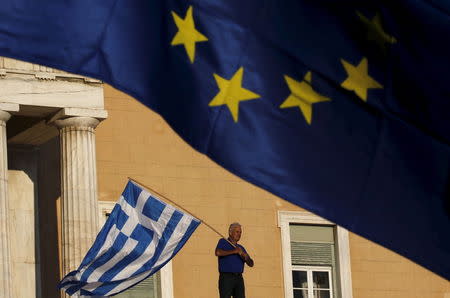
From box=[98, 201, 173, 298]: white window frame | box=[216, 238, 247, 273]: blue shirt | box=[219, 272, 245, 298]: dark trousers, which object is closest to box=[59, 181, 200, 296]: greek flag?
box=[216, 238, 247, 273]: blue shirt

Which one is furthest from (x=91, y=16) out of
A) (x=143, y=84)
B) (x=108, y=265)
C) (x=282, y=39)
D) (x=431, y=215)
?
(x=108, y=265)

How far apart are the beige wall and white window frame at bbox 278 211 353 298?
92 millimetres

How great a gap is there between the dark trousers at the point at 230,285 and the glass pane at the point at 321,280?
587 cm

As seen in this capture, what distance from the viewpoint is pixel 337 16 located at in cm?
680

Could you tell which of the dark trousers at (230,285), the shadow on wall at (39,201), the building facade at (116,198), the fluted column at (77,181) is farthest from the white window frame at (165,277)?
the dark trousers at (230,285)

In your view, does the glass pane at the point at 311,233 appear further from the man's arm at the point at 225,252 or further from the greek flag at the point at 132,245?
the man's arm at the point at 225,252

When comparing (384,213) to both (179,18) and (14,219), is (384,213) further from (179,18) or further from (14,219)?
(14,219)

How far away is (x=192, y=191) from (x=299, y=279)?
7.57 ft

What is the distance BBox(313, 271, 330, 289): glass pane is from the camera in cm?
2533

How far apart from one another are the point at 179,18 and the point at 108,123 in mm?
17003

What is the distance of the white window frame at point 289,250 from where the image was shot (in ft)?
81.2

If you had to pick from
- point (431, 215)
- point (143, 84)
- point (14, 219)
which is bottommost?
point (431, 215)

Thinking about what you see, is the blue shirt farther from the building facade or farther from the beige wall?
the beige wall

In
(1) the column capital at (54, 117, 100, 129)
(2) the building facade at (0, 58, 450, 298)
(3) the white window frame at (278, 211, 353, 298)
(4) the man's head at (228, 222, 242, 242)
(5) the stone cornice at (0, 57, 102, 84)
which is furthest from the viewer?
(3) the white window frame at (278, 211, 353, 298)
